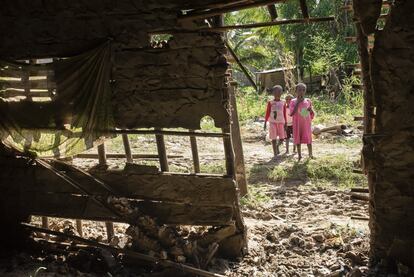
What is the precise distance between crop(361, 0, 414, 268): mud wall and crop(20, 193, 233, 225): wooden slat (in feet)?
4.94

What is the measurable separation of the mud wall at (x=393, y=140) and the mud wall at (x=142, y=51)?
57.3 inches

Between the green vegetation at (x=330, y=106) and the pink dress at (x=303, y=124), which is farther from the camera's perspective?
the green vegetation at (x=330, y=106)

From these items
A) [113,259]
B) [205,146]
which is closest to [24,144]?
[113,259]

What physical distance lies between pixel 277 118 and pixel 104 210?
17.2 ft

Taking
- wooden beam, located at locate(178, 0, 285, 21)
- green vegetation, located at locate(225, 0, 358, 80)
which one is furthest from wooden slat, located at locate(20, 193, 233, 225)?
green vegetation, located at locate(225, 0, 358, 80)

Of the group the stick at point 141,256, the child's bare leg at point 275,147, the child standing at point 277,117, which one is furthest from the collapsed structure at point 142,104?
the child's bare leg at point 275,147

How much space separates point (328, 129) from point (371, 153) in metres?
7.17

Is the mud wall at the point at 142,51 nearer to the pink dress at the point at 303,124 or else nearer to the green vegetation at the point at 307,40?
the pink dress at the point at 303,124

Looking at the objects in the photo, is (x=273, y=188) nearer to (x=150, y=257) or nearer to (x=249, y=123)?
(x=150, y=257)

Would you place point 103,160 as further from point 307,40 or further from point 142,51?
point 307,40

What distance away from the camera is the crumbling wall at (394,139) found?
3887 millimetres

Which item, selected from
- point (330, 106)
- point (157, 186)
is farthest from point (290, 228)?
point (330, 106)

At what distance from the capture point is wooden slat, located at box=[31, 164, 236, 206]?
15.1 feet

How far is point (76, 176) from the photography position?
4930 mm
